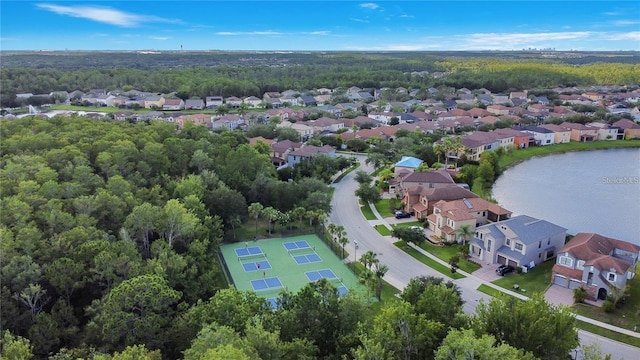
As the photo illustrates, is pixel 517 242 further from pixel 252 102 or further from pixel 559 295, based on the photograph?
pixel 252 102

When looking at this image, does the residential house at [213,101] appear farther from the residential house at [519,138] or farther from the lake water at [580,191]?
the lake water at [580,191]

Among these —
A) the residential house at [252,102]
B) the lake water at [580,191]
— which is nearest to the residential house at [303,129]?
the lake water at [580,191]

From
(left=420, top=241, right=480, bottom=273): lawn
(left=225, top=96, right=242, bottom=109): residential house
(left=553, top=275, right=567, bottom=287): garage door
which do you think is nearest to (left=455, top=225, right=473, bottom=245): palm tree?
(left=420, top=241, right=480, bottom=273): lawn

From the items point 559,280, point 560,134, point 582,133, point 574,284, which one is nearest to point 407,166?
point 559,280

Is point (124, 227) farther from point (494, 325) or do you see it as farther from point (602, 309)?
point (602, 309)

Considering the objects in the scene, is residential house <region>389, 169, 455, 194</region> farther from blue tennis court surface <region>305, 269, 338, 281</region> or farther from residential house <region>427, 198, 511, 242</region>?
blue tennis court surface <region>305, 269, 338, 281</region>

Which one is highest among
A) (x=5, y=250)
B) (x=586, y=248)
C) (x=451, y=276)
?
(x=5, y=250)

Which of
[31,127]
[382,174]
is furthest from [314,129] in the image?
[31,127]
